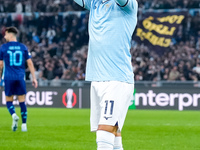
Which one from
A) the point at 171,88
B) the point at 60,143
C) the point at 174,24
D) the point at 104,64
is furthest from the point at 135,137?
the point at 174,24

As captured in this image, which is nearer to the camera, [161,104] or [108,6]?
[108,6]

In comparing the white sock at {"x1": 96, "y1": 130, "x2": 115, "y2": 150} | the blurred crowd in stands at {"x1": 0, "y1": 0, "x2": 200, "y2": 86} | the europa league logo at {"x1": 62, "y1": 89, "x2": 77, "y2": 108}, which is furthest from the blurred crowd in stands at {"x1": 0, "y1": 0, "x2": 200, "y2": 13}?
the white sock at {"x1": 96, "y1": 130, "x2": 115, "y2": 150}

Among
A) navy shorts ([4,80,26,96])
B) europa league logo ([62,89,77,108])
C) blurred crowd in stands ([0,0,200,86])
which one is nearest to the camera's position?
navy shorts ([4,80,26,96])

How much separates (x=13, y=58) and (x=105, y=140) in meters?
5.63

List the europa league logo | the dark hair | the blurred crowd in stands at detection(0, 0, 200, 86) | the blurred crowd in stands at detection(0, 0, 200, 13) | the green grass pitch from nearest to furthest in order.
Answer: the green grass pitch, the dark hair, the europa league logo, the blurred crowd in stands at detection(0, 0, 200, 86), the blurred crowd in stands at detection(0, 0, 200, 13)

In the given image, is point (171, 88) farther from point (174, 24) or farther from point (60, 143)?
point (60, 143)

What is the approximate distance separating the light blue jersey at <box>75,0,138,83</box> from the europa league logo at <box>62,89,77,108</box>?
47.9ft

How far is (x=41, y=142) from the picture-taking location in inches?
323

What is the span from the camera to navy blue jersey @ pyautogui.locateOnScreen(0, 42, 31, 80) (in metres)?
9.84

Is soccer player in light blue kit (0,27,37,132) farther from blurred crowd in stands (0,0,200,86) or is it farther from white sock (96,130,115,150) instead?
blurred crowd in stands (0,0,200,86)

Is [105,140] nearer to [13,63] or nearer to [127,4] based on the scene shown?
[127,4]

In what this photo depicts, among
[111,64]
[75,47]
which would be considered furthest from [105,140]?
[75,47]

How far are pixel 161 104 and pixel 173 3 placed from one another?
7724mm

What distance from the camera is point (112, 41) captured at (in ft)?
15.4
